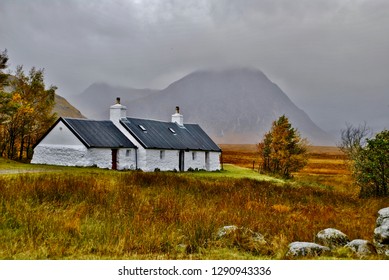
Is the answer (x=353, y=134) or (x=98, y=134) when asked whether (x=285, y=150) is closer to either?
(x=353, y=134)

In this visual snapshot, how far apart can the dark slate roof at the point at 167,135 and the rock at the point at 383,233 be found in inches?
1196

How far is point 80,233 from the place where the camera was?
29.0ft

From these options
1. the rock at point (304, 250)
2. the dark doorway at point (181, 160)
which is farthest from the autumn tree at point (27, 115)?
the rock at point (304, 250)

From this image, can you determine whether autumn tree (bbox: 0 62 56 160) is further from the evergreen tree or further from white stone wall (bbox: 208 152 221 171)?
the evergreen tree

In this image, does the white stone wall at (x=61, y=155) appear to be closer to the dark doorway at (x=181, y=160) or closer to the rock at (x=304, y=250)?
the dark doorway at (x=181, y=160)

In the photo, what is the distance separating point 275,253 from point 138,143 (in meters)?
31.5

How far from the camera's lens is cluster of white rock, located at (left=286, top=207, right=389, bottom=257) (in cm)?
827

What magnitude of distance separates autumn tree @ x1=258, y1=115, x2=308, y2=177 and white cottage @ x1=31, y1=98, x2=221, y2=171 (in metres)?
6.55

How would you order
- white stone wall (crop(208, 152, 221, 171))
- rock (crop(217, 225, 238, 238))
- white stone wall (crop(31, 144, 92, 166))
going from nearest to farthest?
rock (crop(217, 225, 238, 238)) → white stone wall (crop(31, 144, 92, 166)) → white stone wall (crop(208, 152, 221, 171))

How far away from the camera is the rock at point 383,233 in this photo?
29.7 ft

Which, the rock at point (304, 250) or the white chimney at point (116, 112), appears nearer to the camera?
the rock at point (304, 250)

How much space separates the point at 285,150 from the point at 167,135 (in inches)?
494

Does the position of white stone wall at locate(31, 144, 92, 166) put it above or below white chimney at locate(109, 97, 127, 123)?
below

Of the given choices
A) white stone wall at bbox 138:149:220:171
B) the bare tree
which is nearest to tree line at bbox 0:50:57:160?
white stone wall at bbox 138:149:220:171
